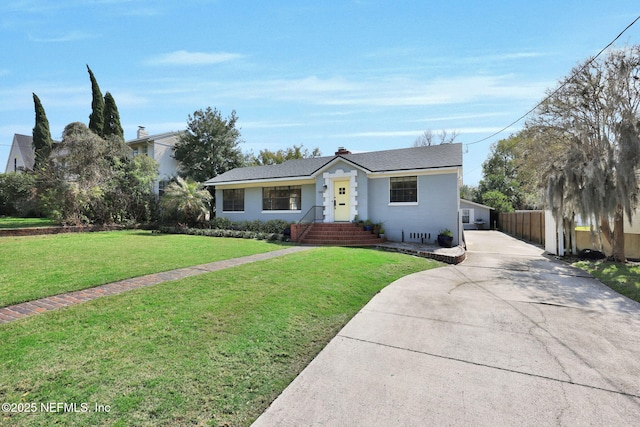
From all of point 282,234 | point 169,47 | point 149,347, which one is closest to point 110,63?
point 169,47

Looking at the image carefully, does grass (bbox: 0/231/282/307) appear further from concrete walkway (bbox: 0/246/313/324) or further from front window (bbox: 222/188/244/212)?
front window (bbox: 222/188/244/212)

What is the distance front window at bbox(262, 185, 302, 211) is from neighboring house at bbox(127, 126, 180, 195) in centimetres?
1155

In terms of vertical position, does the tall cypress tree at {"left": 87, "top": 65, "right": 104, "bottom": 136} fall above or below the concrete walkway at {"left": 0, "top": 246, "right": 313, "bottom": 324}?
above

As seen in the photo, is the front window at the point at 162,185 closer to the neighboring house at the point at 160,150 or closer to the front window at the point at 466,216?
the neighboring house at the point at 160,150

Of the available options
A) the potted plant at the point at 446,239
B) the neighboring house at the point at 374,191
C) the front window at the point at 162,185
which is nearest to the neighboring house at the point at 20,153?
the front window at the point at 162,185

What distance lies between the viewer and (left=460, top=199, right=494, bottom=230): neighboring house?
98.5 feet

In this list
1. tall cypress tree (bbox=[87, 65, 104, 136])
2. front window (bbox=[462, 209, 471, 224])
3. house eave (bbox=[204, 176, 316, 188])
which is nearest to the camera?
house eave (bbox=[204, 176, 316, 188])

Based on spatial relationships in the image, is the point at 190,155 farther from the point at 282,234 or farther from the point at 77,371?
the point at 77,371

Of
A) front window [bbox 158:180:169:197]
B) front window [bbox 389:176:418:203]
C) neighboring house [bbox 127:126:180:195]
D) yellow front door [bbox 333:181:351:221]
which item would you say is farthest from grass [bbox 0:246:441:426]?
neighboring house [bbox 127:126:180:195]

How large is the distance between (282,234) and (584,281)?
10937 mm

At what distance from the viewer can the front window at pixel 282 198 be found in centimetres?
1668

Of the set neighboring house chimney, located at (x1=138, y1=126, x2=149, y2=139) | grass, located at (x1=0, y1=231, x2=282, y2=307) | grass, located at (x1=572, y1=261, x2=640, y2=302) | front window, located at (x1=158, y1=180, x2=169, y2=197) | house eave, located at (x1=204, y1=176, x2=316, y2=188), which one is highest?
neighboring house chimney, located at (x1=138, y1=126, x2=149, y2=139)

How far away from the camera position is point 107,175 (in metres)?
17.6

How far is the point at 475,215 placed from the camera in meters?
30.9
